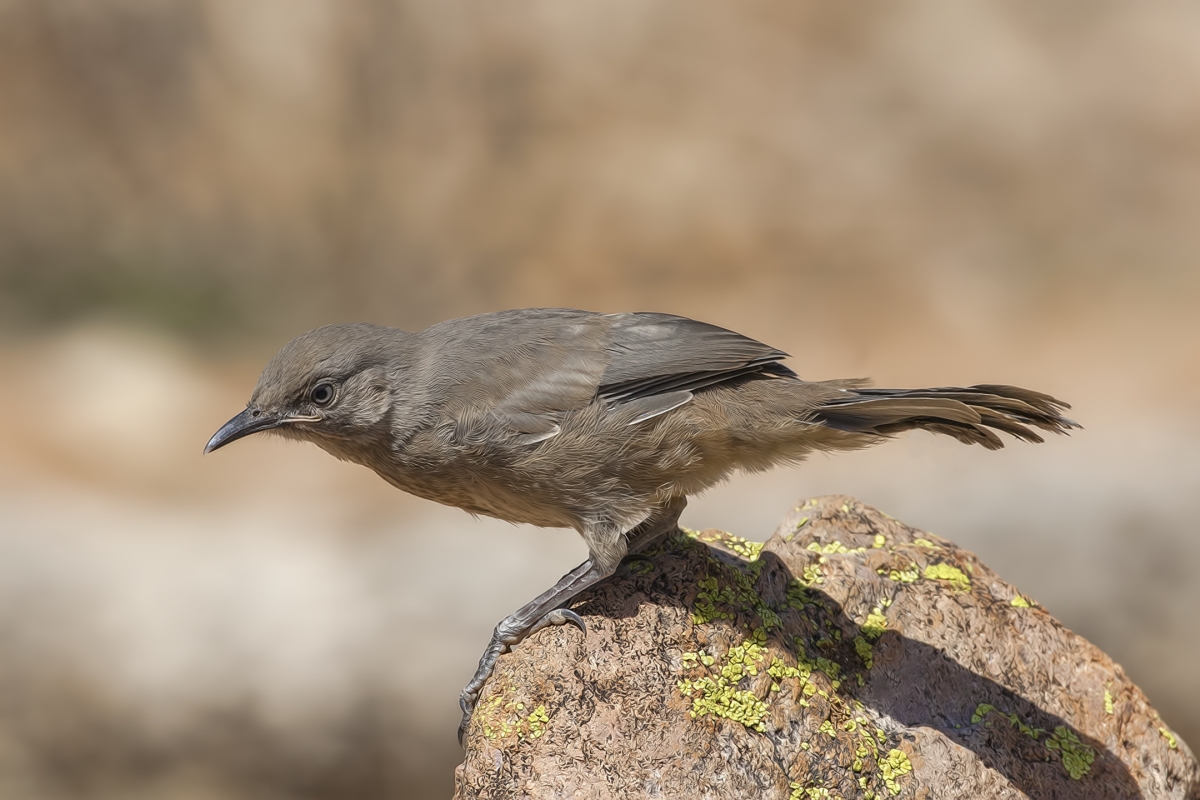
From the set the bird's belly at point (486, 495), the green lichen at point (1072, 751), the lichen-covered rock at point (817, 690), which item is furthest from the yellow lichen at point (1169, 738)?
the bird's belly at point (486, 495)

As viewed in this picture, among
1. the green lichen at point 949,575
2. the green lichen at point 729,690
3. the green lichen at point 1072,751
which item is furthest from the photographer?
the green lichen at point 949,575

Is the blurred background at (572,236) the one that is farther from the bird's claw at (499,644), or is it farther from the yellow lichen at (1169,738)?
the bird's claw at (499,644)

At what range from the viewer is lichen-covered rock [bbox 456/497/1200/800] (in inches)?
143

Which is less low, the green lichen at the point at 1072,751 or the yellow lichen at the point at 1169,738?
the yellow lichen at the point at 1169,738

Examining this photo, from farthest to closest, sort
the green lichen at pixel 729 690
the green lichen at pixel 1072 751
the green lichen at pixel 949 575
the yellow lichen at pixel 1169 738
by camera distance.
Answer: the green lichen at pixel 949 575 → the yellow lichen at pixel 1169 738 → the green lichen at pixel 1072 751 → the green lichen at pixel 729 690

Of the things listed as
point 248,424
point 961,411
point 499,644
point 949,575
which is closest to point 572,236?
point 949,575

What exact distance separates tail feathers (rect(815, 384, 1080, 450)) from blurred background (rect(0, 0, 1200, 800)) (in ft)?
16.0

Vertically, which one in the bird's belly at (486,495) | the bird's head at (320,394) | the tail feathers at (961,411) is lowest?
the bird's belly at (486,495)

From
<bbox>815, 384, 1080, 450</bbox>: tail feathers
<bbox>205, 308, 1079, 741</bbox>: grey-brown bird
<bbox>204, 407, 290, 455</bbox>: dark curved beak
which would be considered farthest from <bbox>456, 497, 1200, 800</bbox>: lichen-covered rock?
<bbox>204, 407, 290, 455</bbox>: dark curved beak

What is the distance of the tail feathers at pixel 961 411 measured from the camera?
3.68 m

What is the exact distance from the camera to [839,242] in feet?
31.0

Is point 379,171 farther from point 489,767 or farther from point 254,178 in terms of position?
point 489,767

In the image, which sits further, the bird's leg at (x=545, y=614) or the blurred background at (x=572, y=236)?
the blurred background at (x=572, y=236)

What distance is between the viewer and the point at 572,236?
948 centimetres
